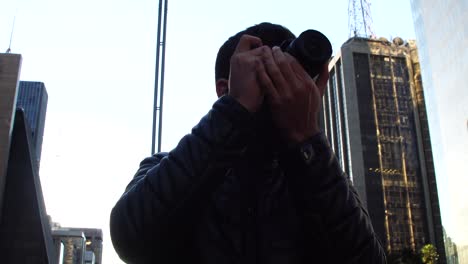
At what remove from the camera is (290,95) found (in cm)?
132

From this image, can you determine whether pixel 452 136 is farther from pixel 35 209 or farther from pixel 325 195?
pixel 325 195

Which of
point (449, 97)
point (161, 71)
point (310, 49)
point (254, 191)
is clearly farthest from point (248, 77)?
point (449, 97)

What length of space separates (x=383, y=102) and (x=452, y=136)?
36499mm

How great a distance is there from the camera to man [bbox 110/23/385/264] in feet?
4.47

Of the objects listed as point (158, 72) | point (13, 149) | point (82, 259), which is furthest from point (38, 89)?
point (158, 72)

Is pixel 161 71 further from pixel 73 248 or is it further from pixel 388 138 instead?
pixel 73 248

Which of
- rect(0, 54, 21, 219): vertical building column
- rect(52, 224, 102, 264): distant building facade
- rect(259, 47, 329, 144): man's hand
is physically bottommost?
rect(52, 224, 102, 264): distant building facade

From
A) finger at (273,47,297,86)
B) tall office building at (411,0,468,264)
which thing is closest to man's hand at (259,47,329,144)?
finger at (273,47,297,86)

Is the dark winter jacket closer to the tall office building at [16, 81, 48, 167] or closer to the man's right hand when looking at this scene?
the man's right hand

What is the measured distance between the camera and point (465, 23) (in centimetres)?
5216

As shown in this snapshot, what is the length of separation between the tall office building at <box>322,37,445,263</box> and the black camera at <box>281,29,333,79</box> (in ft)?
274

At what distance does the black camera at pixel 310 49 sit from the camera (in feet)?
4.46

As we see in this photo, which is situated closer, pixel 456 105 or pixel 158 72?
pixel 158 72

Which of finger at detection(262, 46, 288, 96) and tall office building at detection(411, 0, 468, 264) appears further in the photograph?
tall office building at detection(411, 0, 468, 264)
